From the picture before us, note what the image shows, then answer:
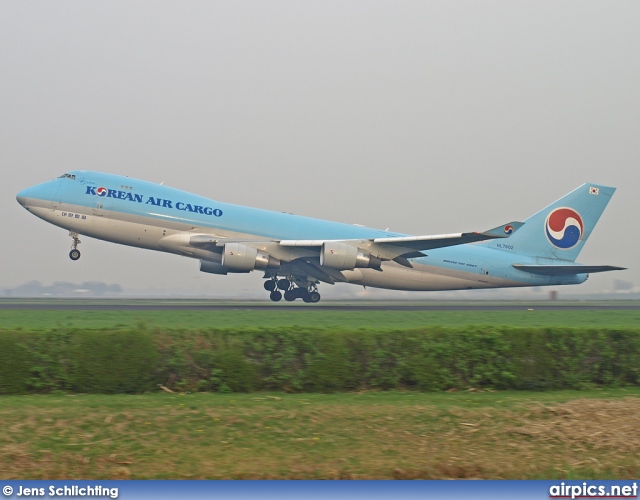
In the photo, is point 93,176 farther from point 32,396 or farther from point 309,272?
point 32,396

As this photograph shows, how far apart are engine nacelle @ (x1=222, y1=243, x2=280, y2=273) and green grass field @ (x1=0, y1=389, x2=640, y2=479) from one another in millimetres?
23813

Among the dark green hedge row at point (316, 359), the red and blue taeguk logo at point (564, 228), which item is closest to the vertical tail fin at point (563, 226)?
the red and blue taeguk logo at point (564, 228)

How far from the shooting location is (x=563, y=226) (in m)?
42.1

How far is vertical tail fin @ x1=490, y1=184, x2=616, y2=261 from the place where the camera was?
42125 mm

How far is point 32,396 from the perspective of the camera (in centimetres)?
1190

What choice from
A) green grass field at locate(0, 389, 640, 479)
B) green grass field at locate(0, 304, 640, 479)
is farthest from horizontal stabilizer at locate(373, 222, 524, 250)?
green grass field at locate(0, 389, 640, 479)

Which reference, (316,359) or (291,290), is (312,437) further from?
(291,290)

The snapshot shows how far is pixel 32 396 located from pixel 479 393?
24.1 feet

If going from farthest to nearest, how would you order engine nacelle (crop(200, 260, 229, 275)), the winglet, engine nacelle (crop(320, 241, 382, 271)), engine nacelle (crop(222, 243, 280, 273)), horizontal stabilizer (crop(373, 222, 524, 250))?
engine nacelle (crop(200, 260, 229, 275)) → engine nacelle (crop(320, 241, 382, 271)) → engine nacelle (crop(222, 243, 280, 273)) → horizontal stabilizer (crop(373, 222, 524, 250)) → the winglet

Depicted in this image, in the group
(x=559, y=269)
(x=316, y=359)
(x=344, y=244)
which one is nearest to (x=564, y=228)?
(x=559, y=269)

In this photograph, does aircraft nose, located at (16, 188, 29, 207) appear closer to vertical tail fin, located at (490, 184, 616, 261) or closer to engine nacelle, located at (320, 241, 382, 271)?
engine nacelle, located at (320, 241, 382, 271)

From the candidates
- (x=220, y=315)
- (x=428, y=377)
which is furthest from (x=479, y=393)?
(x=220, y=315)

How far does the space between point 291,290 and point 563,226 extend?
1552cm

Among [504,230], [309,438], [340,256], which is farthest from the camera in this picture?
[340,256]
